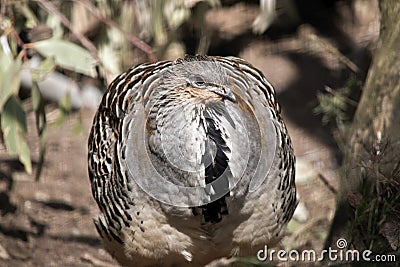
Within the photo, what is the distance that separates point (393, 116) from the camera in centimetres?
409

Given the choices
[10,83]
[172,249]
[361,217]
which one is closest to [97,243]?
[10,83]

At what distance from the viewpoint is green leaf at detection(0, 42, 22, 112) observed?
495 cm

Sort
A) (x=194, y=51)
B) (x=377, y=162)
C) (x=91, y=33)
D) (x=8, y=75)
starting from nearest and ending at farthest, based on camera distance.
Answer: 1. (x=377, y=162)
2. (x=8, y=75)
3. (x=91, y=33)
4. (x=194, y=51)

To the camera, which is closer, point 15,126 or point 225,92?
point 225,92

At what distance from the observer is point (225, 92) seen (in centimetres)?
331

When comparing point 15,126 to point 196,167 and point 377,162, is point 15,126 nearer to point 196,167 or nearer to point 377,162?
point 196,167

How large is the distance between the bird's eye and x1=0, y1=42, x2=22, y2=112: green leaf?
6.20ft

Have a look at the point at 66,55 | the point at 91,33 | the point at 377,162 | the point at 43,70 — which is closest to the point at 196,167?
the point at 377,162

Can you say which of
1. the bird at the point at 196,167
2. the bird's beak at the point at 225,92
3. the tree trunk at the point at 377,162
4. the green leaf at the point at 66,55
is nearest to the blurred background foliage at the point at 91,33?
the green leaf at the point at 66,55

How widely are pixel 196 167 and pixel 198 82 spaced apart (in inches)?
Result: 15.4

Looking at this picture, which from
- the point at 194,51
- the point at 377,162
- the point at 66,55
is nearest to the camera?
the point at 377,162

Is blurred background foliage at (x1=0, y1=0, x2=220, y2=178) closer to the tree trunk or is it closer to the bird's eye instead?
the tree trunk

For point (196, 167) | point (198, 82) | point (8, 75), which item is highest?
point (198, 82)

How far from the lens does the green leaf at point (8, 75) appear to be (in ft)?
16.2
